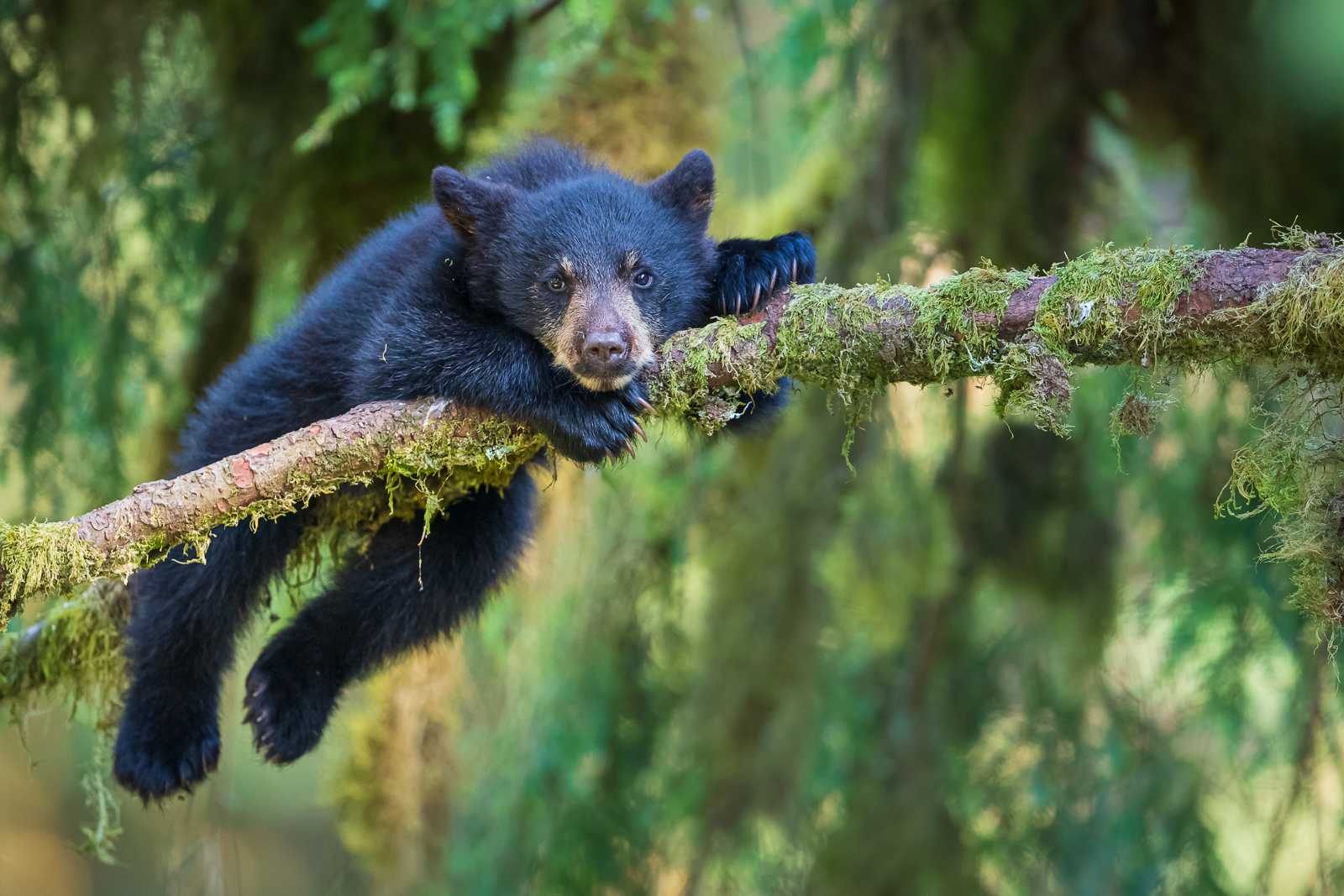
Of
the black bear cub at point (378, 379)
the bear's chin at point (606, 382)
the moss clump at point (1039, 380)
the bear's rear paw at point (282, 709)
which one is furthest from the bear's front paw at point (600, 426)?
the bear's rear paw at point (282, 709)

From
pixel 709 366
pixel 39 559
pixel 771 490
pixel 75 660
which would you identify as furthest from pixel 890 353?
pixel 75 660

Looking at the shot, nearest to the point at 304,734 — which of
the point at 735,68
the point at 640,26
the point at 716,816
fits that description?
the point at 716,816

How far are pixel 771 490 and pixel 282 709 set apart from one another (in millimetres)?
2208

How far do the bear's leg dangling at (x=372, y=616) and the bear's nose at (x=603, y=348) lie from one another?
81cm

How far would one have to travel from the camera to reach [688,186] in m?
3.33

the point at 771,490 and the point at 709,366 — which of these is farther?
the point at 771,490

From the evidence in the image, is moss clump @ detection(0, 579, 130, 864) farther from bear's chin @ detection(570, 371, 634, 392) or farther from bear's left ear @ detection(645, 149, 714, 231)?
bear's left ear @ detection(645, 149, 714, 231)

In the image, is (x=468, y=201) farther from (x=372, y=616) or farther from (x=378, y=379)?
(x=372, y=616)

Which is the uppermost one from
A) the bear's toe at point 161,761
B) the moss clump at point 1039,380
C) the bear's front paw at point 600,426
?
the moss clump at point 1039,380

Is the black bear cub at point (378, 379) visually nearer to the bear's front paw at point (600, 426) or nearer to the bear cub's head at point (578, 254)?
the bear cub's head at point (578, 254)

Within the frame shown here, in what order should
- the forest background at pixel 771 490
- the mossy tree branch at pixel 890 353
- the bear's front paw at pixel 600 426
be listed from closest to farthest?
the mossy tree branch at pixel 890 353, the bear's front paw at pixel 600 426, the forest background at pixel 771 490

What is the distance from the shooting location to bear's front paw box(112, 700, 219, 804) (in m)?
3.08

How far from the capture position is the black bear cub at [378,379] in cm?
→ 299

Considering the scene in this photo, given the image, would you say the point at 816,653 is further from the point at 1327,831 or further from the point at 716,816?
the point at 1327,831
